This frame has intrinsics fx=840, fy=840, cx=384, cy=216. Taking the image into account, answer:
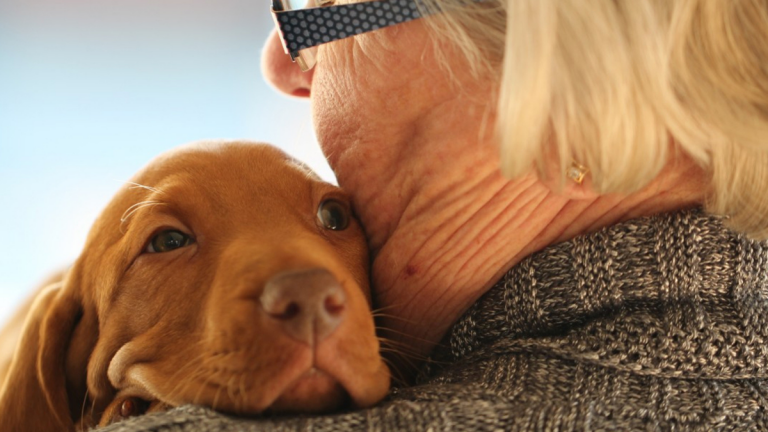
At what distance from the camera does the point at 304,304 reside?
54.1 inches

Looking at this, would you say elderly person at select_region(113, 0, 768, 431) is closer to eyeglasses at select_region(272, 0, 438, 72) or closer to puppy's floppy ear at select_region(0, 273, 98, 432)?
eyeglasses at select_region(272, 0, 438, 72)

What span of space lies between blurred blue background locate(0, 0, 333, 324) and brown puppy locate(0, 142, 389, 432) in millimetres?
1251

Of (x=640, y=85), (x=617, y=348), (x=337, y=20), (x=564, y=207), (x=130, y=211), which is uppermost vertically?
(x=337, y=20)

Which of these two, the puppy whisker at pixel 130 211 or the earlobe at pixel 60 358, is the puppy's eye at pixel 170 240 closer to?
the puppy whisker at pixel 130 211

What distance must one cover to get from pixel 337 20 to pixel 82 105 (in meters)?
1.89

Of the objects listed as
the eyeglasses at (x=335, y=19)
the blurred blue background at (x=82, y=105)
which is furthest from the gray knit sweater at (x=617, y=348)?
the blurred blue background at (x=82, y=105)

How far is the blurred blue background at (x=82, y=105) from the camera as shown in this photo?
10.5 ft

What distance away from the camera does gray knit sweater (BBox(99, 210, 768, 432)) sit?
1.37 metres

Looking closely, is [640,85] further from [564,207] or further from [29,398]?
[29,398]

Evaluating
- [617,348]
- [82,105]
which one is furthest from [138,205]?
[82,105]

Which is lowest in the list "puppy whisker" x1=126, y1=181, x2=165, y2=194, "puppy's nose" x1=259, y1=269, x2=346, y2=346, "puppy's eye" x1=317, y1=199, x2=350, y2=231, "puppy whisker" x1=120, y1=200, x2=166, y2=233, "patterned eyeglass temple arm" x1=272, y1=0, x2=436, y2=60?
"puppy's eye" x1=317, y1=199, x2=350, y2=231

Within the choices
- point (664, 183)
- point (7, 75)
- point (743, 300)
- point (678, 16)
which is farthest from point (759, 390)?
point (7, 75)

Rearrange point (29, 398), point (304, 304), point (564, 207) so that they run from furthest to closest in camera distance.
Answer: point (29, 398)
point (564, 207)
point (304, 304)

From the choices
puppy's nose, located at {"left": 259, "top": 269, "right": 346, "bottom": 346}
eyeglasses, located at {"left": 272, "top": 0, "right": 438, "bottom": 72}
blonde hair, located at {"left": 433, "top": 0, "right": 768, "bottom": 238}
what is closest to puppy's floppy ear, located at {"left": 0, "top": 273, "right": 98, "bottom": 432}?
puppy's nose, located at {"left": 259, "top": 269, "right": 346, "bottom": 346}
